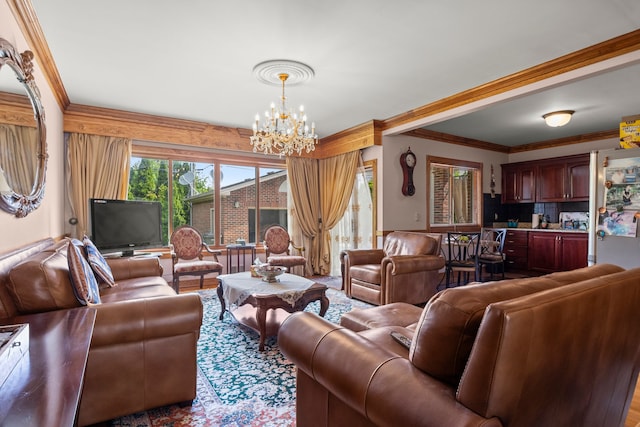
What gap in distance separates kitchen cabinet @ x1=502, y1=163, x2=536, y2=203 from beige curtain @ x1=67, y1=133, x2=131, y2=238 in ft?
22.6

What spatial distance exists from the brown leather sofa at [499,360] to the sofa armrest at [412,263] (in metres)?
2.38

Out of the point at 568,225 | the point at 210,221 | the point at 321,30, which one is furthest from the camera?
the point at 568,225

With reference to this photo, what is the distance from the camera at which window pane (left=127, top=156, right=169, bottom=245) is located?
5078 millimetres

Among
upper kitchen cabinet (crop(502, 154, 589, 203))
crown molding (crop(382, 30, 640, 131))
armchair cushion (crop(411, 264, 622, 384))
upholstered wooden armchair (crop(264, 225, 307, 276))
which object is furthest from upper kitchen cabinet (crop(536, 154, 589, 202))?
armchair cushion (crop(411, 264, 622, 384))

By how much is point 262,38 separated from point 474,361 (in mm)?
2705

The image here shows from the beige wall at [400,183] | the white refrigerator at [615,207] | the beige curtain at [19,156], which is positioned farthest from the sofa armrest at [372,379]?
the beige wall at [400,183]

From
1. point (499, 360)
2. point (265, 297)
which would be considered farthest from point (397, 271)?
point (499, 360)

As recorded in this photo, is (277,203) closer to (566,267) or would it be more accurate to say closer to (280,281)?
(280,281)

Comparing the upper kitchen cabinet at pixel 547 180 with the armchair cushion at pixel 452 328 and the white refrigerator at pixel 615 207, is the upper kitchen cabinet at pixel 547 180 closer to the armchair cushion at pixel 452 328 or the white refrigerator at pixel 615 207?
the white refrigerator at pixel 615 207

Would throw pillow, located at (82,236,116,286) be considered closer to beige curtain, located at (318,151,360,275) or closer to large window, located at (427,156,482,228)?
beige curtain, located at (318,151,360,275)

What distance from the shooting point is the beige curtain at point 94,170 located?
4402 mm

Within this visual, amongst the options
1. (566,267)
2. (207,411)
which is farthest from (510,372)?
(566,267)

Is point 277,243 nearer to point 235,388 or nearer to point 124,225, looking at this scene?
point 124,225

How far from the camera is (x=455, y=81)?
3580mm
